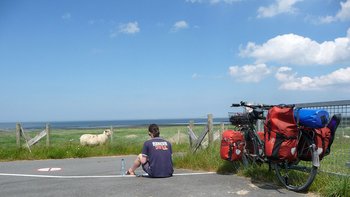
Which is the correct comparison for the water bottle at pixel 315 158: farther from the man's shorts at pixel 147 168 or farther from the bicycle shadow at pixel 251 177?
the man's shorts at pixel 147 168

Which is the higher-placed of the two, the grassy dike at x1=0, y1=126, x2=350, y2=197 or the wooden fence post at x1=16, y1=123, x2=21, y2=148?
the wooden fence post at x1=16, y1=123, x2=21, y2=148

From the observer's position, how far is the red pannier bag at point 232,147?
29.2 ft

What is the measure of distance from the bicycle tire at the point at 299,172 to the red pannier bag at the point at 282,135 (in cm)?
23

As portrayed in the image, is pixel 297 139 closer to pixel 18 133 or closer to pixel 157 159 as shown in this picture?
pixel 157 159

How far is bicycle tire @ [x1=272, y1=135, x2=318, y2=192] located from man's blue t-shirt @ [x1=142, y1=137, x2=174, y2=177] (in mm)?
2354

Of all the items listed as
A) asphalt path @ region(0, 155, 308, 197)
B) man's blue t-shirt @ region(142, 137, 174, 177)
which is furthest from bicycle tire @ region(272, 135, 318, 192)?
man's blue t-shirt @ region(142, 137, 174, 177)

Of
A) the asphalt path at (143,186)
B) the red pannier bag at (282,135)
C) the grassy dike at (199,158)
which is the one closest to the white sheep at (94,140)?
the grassy dike at (199,158)

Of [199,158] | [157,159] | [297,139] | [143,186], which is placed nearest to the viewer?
[297,139]

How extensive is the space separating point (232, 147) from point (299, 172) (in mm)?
1593

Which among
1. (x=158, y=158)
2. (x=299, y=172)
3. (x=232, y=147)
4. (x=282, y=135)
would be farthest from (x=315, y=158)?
(x=158, y=158)

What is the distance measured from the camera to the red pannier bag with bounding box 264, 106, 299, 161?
6.88 m

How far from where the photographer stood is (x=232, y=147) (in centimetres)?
891

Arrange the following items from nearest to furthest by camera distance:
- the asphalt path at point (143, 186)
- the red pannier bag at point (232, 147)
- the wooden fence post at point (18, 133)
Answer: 1. the asphalt path at point (143, 186)
2. the red pannier bag at point (232, 147)
3. the wooden fence post at point (18, 133)

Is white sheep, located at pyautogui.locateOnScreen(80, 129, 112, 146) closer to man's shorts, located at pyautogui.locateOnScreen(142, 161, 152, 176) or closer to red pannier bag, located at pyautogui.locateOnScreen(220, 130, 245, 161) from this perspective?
man's shorts, located at pyautogui.locateOnScreen(142, 161, 152, 176)
